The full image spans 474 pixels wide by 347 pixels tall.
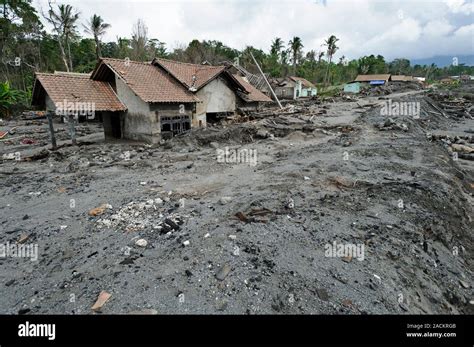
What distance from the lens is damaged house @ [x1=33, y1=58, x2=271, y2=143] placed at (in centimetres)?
1401

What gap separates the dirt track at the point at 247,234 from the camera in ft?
12.0

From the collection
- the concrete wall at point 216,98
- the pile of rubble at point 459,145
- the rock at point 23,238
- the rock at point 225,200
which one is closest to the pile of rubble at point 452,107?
the pile of rubble at point 459,145

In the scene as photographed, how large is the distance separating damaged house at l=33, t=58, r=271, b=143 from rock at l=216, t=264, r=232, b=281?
11947 mm

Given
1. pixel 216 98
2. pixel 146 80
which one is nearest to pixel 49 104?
pixel 146 80

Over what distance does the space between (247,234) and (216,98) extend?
15657 mm

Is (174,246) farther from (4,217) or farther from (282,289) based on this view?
(4,217)

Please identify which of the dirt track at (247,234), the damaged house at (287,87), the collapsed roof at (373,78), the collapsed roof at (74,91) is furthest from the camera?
the collapsed roof at (373,78)

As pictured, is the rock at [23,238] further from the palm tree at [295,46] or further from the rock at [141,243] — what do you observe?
the palm tree at [295,46]

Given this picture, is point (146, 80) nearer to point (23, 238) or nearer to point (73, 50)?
point (23, 238)

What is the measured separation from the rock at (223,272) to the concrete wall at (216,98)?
1513 centimetres
